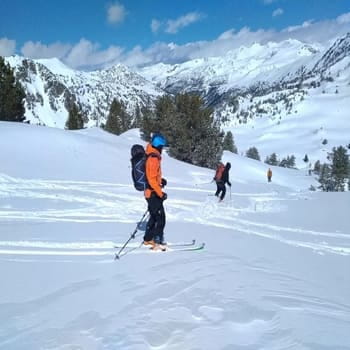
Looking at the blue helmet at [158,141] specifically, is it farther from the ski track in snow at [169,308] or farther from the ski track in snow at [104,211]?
the ski track in snow at [104,211]

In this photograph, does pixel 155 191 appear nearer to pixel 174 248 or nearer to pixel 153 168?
pixel 153 168

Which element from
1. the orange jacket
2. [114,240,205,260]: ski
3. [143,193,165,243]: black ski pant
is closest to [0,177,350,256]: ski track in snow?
[114,240,205,260]: ski

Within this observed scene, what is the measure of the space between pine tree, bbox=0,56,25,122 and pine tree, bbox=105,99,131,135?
1143 inches

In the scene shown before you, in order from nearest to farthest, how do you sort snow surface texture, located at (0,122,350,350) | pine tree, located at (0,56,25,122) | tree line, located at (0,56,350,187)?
snow surface texture, located at (0,122,350,350), pine tree, located at (0,56,25,122), tree line, located at (0,56,350,187)

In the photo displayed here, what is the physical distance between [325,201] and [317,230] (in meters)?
7.68

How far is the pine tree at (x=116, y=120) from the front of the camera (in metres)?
72.0

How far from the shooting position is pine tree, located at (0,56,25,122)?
41000 mm

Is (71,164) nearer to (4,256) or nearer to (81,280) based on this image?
(4,256)

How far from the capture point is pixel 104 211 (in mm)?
13836

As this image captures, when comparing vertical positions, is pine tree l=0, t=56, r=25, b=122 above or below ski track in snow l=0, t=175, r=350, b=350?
above

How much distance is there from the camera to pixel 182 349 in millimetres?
4016

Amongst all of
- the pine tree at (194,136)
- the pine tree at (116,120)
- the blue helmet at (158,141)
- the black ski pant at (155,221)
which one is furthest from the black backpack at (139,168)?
the pine tree at (116,120)

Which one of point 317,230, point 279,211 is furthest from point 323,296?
point 279,211

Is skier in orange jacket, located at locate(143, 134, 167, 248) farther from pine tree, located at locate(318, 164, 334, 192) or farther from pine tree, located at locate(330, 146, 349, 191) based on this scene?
pine tree, located at locate(330, 146, 349, 191)
